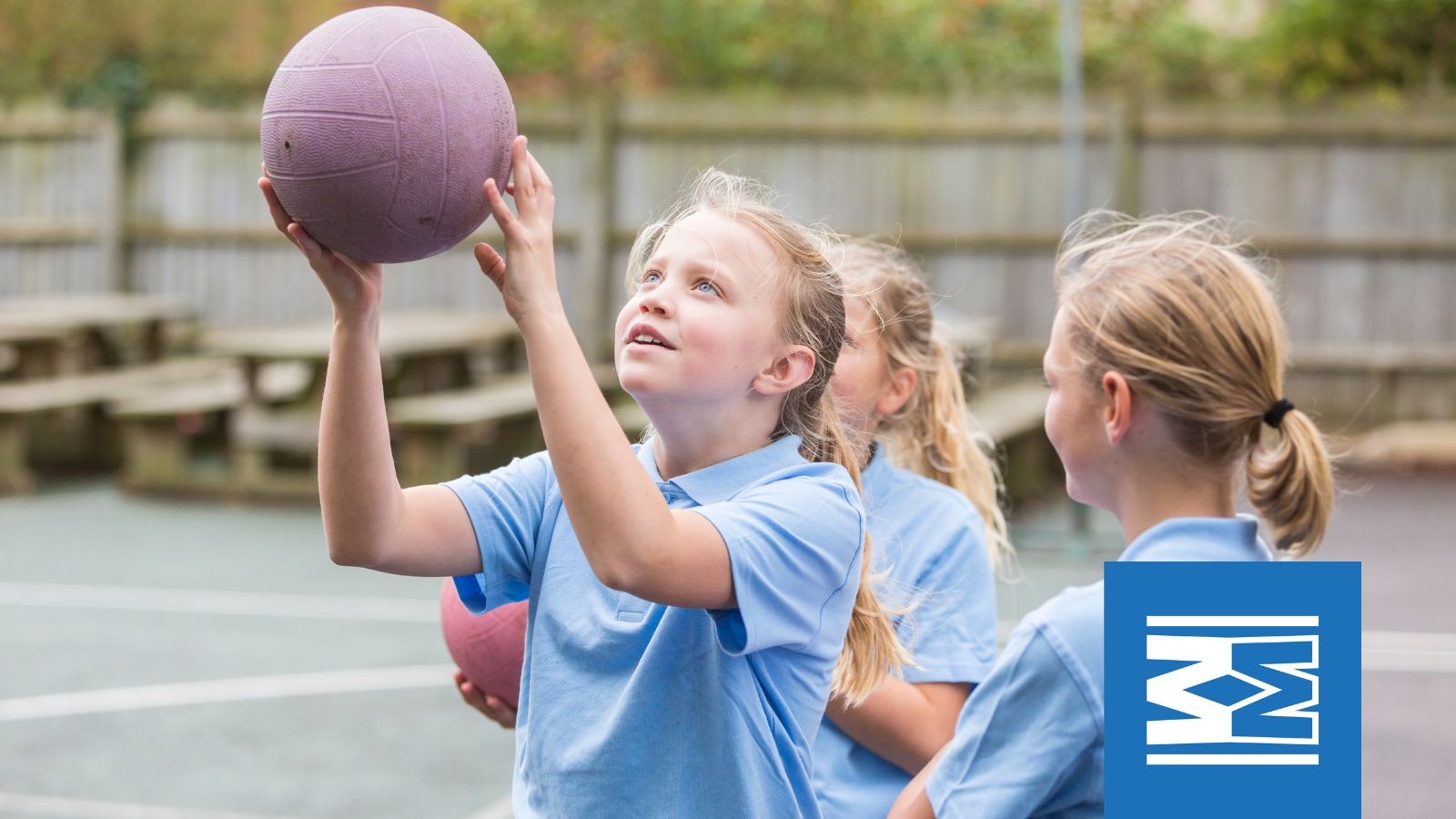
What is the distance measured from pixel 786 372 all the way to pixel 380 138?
56 cm

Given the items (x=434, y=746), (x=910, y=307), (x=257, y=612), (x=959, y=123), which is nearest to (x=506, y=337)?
(x=959, y=123)

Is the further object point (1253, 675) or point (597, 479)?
point (1253, 675)

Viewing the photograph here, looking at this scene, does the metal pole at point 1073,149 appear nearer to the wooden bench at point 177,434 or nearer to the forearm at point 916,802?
the wooden bench at point 177,434

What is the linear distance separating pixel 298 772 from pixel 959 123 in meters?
8.16

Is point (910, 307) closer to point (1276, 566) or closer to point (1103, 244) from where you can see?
point (1103, 244)

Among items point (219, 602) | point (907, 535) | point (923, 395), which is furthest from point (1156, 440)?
point (219, 602)

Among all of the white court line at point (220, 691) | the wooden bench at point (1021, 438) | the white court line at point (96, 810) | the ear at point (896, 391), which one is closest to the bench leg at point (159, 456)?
the white court line at point (220, 691)

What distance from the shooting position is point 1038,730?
183 centimetres

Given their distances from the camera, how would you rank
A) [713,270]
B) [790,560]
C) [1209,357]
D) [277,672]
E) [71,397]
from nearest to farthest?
[790,560], [713,270], [1209,357], [277,672], [71,397]

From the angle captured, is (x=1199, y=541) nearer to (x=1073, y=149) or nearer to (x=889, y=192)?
(x=1073, y=149)

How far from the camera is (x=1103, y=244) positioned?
7.49 feet

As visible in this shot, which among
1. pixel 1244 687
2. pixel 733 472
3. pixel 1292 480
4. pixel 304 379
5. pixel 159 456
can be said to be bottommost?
pixel 159 456

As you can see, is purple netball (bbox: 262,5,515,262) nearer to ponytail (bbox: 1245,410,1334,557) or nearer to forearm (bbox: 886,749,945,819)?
forearm (bbox: 886,749,945,819)

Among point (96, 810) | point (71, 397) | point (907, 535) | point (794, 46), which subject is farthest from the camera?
point (794, 46)
